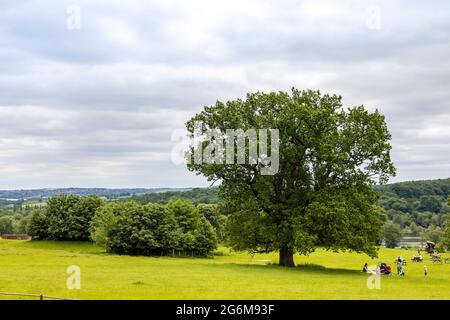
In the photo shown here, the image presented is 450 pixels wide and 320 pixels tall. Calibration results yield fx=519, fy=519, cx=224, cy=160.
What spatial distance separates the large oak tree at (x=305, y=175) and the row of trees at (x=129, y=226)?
24153mm

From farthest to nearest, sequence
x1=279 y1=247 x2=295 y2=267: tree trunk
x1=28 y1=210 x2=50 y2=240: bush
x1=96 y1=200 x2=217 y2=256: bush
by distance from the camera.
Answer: x1=28 y1=210 x2=50 y2=240: bush < x1=96 y1=200 x2=217 y2=256: bush < x1=279 y1=247 x2=295 y2=267: tree trunk

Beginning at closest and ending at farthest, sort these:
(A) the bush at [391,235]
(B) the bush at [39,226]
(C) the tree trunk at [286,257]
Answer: (C) the tree trunk at [286,257] → (B) the bush at [39,226] → (A) the bush at [391,235]

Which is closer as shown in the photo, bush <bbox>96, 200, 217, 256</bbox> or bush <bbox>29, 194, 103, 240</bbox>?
bush <bbox>96, 200, 217, 256</bbox>

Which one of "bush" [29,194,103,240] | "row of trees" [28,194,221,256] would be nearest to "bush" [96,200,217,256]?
"row of trees" [28,194,221,256]

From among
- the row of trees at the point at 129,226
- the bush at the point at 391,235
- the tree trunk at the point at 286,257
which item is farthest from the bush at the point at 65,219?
the bush at the point at 391,235

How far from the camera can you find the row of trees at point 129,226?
86625 millimetres

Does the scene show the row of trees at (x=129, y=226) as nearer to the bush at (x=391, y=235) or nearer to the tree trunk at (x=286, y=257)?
the tree trunk at (x=286, y=257)

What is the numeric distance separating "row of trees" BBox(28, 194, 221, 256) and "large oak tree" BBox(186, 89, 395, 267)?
24.2m

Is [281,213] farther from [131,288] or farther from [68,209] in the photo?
[68,209]

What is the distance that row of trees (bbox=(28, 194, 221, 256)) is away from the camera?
8662cm

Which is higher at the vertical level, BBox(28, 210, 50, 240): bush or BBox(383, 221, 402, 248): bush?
BBox(28, 210, 50, 240): bush

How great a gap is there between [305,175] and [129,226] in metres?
44.2

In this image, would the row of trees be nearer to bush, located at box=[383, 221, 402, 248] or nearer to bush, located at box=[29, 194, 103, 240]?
bush, located at box=[29, 194, 103, 240]

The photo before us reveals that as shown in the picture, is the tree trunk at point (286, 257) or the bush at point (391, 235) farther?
the bush at point (391, 235)
